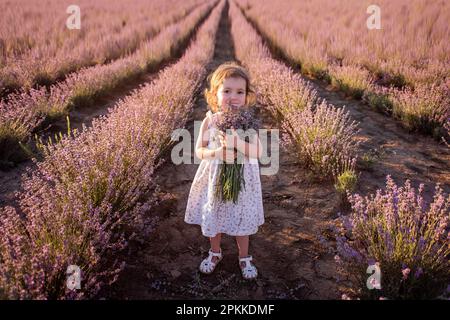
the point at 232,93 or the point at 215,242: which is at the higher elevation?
the point at 232,93

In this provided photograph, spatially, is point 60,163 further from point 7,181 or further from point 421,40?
point 421,40

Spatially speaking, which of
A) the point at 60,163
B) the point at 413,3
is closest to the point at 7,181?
the point at 60,163

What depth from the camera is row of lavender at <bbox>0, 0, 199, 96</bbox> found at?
629cm

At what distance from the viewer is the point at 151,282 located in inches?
94.2

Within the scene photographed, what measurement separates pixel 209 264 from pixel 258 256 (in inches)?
16.2

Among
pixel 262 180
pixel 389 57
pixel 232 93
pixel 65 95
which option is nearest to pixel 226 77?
pixel 232 93

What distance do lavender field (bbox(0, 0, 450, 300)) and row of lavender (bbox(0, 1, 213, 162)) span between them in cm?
3

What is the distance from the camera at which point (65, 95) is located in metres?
5.17

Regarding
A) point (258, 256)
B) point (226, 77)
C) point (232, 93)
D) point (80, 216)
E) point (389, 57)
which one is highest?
point (226, 77)

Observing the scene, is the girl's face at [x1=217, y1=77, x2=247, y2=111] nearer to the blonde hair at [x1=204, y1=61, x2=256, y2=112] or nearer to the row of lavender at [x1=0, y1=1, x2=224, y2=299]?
the blonde hair at [x1=204, y1=61, x2=256, y2=112]

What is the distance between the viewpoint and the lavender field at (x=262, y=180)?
208cm

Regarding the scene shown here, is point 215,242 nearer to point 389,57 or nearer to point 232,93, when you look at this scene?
point 232,93

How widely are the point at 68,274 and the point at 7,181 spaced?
1.98 metres

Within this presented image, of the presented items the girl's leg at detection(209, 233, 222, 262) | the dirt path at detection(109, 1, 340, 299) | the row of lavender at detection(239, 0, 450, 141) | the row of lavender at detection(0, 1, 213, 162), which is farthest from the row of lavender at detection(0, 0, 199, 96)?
the row of lavender at detection(239, 0, 450, 141)
